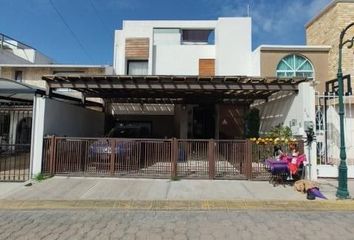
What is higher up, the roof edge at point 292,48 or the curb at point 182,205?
the roof edge at point 292,48

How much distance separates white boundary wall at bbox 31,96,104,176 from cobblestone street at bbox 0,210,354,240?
3969mm

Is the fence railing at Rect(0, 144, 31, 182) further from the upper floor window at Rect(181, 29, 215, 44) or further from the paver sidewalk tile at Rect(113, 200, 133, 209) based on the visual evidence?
the upper floor window at Rect(181, 29, 215, 44)

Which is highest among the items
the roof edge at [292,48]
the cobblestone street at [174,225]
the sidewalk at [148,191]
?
the roof edge at [292,48]

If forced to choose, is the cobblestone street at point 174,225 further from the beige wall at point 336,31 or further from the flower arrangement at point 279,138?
the beige wall at point 336,31

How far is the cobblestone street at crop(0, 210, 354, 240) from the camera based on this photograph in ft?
19.3

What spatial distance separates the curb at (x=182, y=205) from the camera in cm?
790

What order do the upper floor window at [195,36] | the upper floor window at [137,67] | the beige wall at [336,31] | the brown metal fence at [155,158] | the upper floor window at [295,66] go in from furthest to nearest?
the upper floor window at [195,36]
the upper floor window at [137,67]
the upper floor window at [295,66]
the beige wall at [336,31]
the brown metal fence at [155,158]

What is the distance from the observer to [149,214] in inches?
291

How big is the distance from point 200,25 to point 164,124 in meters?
7.20

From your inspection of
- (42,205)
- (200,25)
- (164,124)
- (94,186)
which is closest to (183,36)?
(200,25)

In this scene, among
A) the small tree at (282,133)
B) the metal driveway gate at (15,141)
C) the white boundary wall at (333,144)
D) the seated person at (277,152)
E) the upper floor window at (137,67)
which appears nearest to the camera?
the seated person at (277,152)

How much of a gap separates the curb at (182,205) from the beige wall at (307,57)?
11.0m

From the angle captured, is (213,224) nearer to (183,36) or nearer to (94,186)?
(94,186)

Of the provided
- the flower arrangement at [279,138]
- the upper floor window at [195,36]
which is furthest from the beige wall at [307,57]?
the flower arrangement at [279,138]
